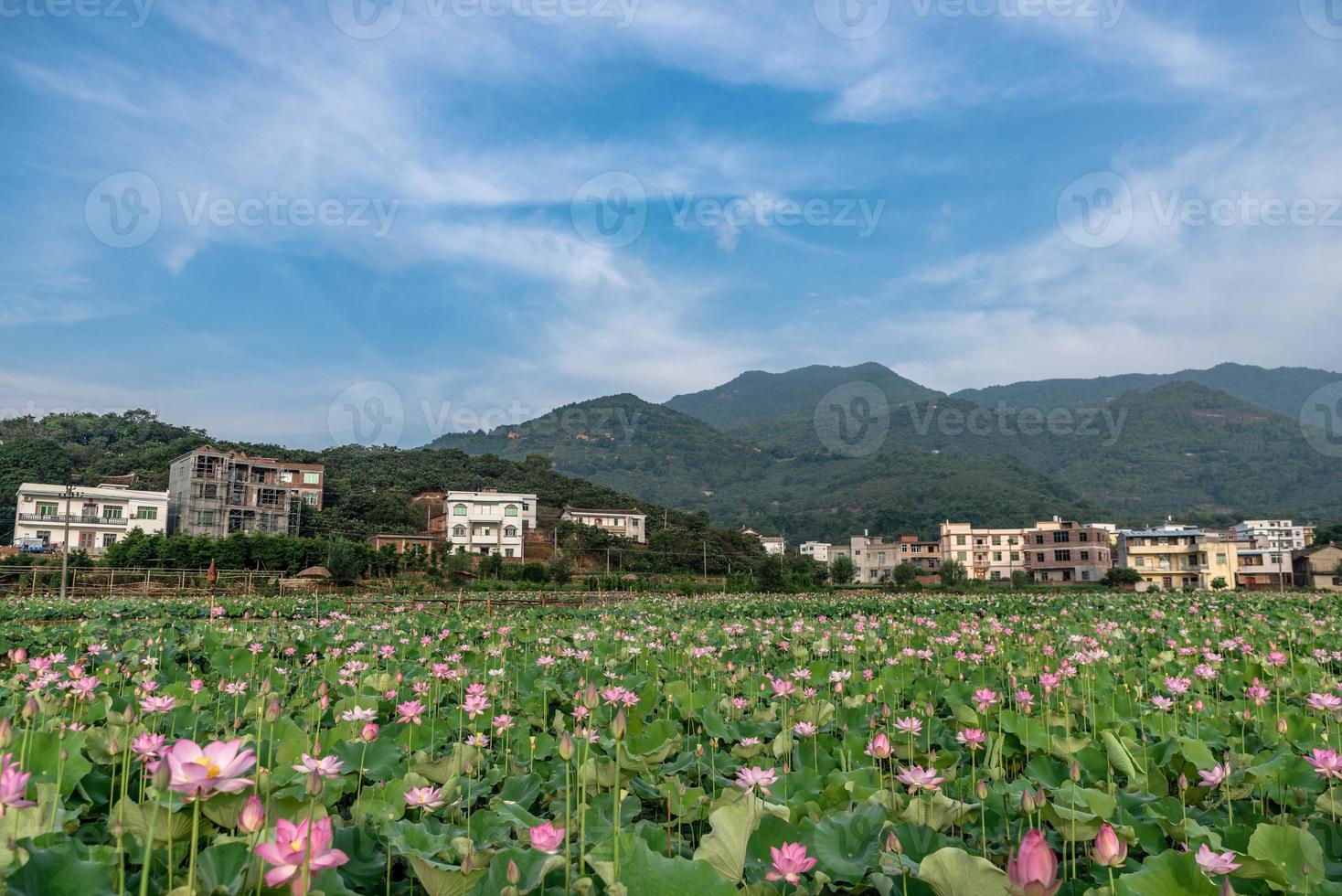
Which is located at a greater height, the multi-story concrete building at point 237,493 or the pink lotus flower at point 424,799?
the multi-story concrete building at point 237,493

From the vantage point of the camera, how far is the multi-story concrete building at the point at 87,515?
47.6m

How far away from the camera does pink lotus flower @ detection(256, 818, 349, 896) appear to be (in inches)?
48.2

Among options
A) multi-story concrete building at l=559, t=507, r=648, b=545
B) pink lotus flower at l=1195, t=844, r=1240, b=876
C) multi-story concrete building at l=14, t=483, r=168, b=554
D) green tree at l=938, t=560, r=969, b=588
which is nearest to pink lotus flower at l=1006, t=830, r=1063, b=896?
pink lotus flower at l=1195, t=844, r=1240, b=876

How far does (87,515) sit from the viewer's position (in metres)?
48.7

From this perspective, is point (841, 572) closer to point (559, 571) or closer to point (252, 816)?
point (559, 571)

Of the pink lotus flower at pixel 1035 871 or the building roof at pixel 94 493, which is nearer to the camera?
the pink lotus flower at pixel 1035 871

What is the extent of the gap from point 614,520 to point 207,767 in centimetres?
6616

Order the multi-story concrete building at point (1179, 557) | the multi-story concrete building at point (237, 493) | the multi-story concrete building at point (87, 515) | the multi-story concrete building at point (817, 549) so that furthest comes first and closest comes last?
1. the multi-story concrete building at point (817, 549)
2. the multi-story concrete building at point (1179, 557)
3. the multi-story concrete building at point (237, 493)
4. the multi-story concrete building at point (87, 515)

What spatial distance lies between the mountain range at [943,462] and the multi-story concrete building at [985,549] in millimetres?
21902

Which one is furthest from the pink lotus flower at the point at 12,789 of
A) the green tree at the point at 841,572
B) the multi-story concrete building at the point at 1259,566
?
the multi-story concrete building at the point at 1259,566

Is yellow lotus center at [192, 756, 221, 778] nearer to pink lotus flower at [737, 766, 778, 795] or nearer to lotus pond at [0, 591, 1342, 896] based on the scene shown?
lotus pond at [0, 591, 1342, 896]

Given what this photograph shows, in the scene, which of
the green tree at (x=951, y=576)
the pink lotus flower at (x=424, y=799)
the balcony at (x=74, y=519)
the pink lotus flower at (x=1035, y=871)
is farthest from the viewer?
the green tree at (x=951, y=576)

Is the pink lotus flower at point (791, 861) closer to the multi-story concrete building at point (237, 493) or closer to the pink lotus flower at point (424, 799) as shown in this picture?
the pink lotus flower at point (424, 799)

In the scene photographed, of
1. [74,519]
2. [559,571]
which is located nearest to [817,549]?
[559,571]
